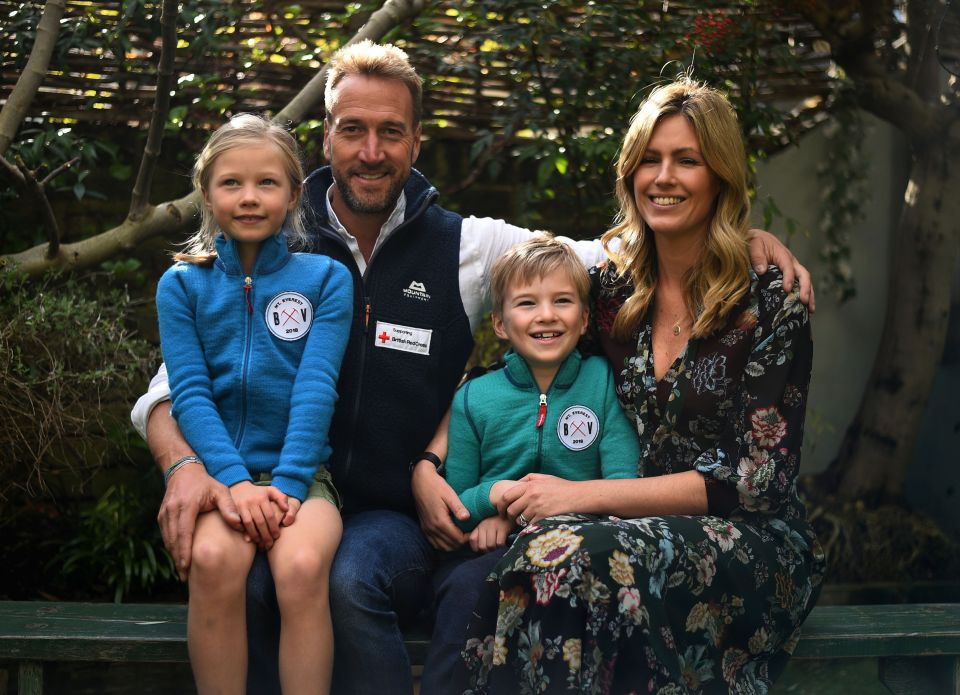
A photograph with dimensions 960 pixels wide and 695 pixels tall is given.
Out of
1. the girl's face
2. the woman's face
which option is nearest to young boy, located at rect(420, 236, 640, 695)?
the woman's face

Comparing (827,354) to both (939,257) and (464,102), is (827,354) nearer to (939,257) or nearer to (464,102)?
(939,257)

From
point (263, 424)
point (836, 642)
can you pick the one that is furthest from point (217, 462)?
point (836, 642)

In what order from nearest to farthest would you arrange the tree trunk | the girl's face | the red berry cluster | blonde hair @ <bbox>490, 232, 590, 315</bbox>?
the girl's face, blonde hair @ <bbox>490, 232, 590, 315</bbox>, the red berry cluster, the tree trunk

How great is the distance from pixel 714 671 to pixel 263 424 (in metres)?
1.14

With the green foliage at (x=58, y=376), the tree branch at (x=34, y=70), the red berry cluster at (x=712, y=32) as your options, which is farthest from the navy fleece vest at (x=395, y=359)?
the red berry cluster at (x=712, y=32)

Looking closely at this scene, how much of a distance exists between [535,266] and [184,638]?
3.92 ft

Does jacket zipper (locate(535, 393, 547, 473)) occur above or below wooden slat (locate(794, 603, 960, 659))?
above

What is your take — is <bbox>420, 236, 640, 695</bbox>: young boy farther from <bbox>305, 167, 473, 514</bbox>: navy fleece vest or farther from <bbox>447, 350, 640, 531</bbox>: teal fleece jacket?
<bbox>305, 167, 473, 514</bbox>: navy fleece vest

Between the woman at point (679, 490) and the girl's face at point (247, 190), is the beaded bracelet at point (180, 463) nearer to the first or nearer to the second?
the girl's face at point (247, 190)

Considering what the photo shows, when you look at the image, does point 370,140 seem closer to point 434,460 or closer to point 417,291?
point 417,291

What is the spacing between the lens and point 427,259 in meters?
2.74

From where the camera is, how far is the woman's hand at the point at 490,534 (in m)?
2.46

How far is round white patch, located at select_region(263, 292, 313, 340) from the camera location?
249 centimetres

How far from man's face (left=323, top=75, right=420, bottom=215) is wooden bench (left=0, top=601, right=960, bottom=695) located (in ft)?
3.63
